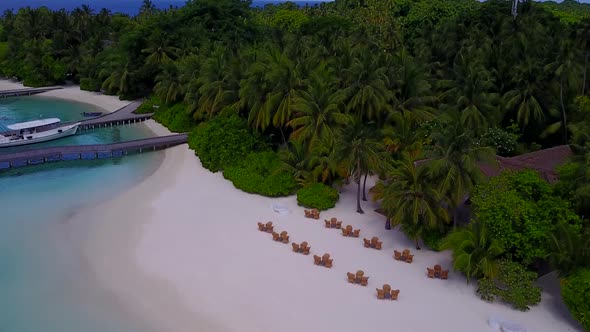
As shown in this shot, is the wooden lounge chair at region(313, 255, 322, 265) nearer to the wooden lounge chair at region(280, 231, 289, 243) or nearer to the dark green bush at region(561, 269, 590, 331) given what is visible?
the wooden lounge chair at region(280, 231, 289, 243)

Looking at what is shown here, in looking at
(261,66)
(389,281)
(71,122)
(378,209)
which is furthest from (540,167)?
(71,122)

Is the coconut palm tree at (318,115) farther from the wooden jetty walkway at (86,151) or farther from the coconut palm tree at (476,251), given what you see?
the wooden jetty walkway at (86,151)

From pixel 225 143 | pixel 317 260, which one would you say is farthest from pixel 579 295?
pixel 225 143

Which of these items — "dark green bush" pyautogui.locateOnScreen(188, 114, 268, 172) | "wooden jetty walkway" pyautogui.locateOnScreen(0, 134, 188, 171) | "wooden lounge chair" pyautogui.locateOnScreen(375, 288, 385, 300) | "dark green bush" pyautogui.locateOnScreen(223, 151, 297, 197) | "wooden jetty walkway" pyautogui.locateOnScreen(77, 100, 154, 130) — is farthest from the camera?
"wooden jetty walkway" pyautogui.locateOnScreen(77, 100, 154, 130)

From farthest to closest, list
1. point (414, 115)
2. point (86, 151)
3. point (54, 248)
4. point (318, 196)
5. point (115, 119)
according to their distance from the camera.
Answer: point (115, 119) → point (86, 151) → point (414, 115) → point (318, 196) → point (54, 248)

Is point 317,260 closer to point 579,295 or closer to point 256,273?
point 256,273

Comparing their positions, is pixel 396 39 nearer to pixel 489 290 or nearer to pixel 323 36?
pixel 323 36

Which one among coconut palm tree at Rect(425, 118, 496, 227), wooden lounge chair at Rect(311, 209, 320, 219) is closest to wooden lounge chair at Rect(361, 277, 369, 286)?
coconut palm tree at Rect(425, 118, 496, 227)
